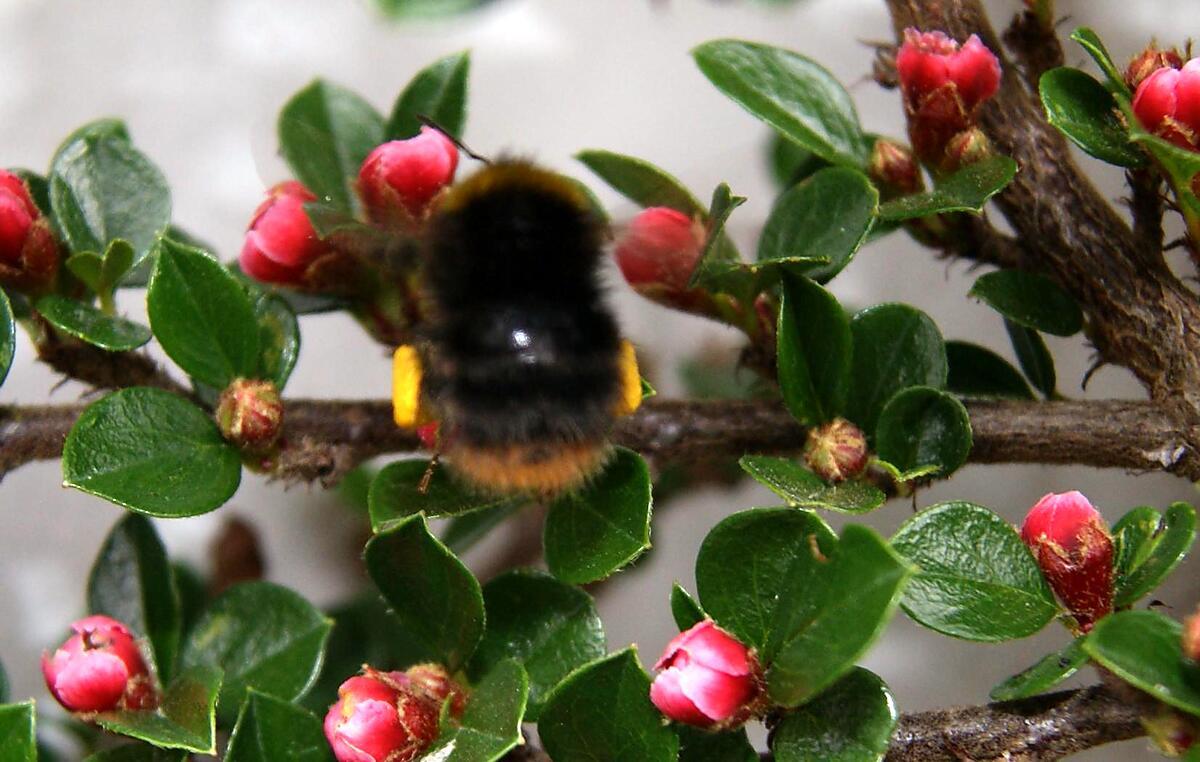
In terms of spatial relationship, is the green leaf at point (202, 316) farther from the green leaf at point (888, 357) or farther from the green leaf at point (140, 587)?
the green leaf at point (888, 357)

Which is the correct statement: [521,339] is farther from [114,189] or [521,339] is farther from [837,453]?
[114,189]

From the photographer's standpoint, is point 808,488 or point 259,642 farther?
point 259,642

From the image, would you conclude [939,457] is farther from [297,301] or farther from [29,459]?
[29,459]

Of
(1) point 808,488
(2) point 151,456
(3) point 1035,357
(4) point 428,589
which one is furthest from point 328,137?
(3) point 1035,357

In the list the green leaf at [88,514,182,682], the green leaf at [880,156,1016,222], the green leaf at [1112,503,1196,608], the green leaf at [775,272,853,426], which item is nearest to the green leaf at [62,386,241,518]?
the green leaf at [88,514,182,682]

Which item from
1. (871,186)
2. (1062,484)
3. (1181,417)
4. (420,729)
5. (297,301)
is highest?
(871,186)

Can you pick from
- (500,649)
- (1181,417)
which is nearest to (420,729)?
(500,649)
